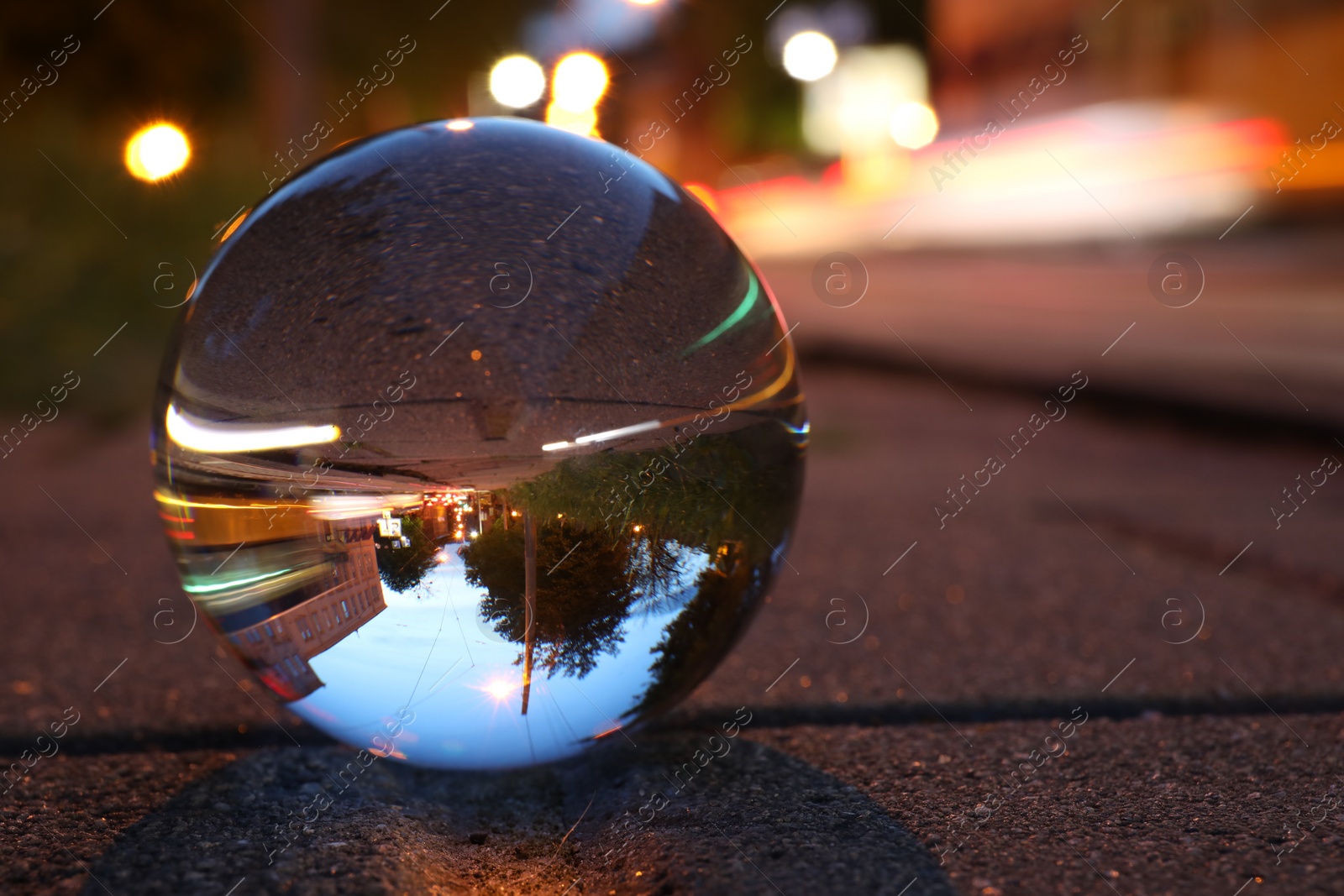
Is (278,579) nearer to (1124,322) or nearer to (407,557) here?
(407,557)

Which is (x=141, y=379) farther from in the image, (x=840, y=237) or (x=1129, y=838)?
(x=840, y=237)

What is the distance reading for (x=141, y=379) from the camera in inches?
308

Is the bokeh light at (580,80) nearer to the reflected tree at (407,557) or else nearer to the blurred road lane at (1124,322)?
the blurred road lane at (1124,322)

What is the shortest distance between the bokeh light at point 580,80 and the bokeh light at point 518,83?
0.69ft

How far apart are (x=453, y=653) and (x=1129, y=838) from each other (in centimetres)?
111

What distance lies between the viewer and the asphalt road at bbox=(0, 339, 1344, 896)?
167cm

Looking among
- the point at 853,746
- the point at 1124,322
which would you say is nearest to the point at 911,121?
the point at 1124,322

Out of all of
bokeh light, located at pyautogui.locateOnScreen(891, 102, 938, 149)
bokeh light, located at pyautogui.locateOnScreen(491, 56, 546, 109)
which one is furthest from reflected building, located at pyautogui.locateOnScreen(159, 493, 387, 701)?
bokeh light, located at pyautogui.locateOnScreen(891, 102, 938, 149)

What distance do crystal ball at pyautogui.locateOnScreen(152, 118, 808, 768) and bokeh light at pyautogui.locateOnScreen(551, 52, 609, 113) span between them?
1103cm

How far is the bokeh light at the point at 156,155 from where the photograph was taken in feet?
27.1

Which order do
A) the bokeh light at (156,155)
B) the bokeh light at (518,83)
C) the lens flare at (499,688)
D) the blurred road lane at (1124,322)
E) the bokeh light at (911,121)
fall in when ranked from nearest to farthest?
the lens flare at (499,688) → the blurred road lane at (1124,322) → the bokeh light at (156,155) → the bokeh light at (518,83) → the bokeh light at (911,121)

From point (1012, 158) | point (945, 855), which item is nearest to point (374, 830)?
point (945, 855)

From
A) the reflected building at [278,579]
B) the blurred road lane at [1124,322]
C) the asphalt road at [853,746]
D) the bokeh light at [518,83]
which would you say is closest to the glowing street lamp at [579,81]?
the bokeh light at [518,83]

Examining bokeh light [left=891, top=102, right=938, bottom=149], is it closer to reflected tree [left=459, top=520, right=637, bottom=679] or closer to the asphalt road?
the asphalt road
